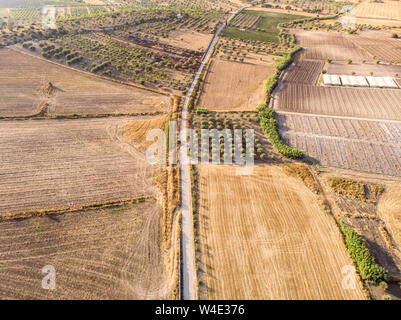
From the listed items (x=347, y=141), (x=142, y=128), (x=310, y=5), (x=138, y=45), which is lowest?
(x=347, y=141)

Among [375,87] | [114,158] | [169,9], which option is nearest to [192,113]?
[114,158]

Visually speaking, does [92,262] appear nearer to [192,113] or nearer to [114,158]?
[114,158]

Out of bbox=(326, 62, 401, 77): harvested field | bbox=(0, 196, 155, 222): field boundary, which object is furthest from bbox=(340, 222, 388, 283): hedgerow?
bbox=(326, 62, 401, 77): harvested field

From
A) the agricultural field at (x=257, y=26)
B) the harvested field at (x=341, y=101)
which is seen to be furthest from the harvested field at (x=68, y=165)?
the agricultural field at (x=257, y=26)

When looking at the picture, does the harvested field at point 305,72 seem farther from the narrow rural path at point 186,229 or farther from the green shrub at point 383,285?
the green shrub at point 383,285

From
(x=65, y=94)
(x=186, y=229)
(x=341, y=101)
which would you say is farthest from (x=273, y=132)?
(x=65, y=94)

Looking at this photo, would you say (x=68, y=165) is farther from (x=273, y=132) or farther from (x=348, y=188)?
(x=348, y=188)

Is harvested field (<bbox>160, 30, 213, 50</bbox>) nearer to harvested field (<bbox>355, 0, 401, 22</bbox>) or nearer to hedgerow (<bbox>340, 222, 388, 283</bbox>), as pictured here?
hedgerow (<bbox>340, 222, 388, 283</bbox>)
